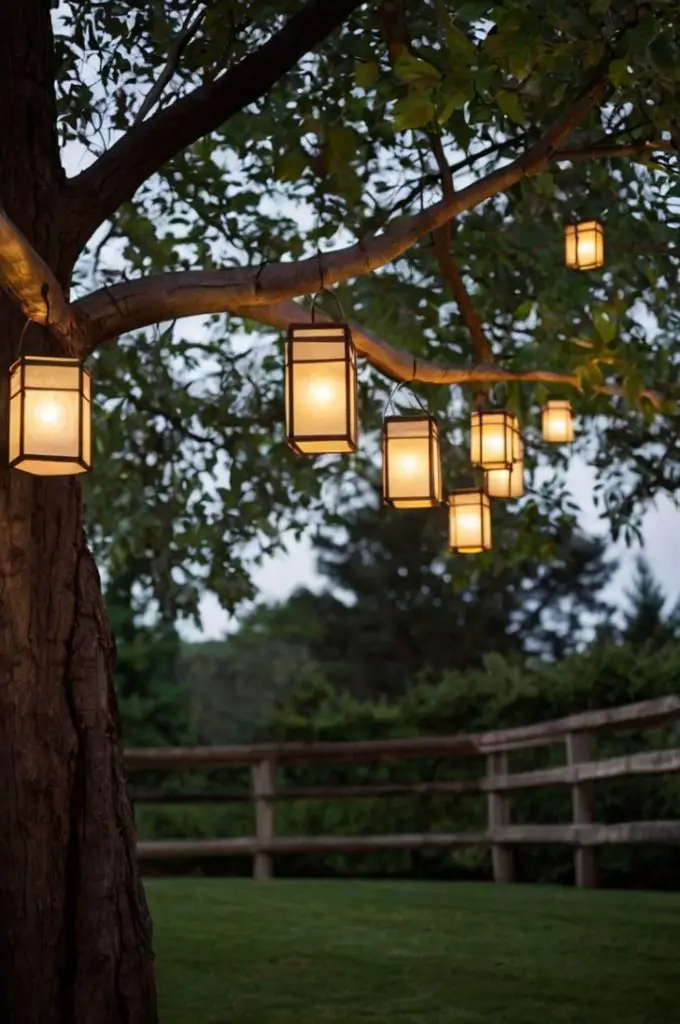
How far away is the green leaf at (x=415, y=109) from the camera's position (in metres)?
4.60

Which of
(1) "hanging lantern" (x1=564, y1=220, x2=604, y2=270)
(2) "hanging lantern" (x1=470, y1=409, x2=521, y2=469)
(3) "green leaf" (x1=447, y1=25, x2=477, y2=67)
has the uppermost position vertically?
(1) "hanging lantern" (x1=564, y1=220, x2=604, y2=270)

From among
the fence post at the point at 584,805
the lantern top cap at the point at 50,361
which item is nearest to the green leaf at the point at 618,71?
the lantern top cap at the point at 50,361

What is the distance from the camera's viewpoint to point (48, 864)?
4.34m

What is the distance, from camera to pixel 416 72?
455 cm

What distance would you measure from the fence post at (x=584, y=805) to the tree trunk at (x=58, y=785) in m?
4.99

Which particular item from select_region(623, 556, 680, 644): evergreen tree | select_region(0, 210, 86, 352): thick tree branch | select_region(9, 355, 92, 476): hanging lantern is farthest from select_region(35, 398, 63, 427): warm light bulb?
select_region(623, 556, 680, 644): evergreen tree

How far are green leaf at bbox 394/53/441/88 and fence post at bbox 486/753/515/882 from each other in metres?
6.47

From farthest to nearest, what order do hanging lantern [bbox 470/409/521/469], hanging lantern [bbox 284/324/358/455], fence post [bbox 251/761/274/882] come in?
fence post [bbox 251/761/274/882]
hanging lantern [bbox 470/409/521/469]
hanging lantern [bbox 284/324/358/455]

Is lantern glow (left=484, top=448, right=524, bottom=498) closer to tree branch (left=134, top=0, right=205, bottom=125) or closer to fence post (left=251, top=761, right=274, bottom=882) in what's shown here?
tree branch (left=134, top=0, right=205, bottom=125)

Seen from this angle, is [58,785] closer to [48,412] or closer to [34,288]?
[48,412]

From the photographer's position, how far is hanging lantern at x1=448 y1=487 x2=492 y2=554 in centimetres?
709

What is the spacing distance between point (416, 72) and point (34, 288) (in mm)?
1367

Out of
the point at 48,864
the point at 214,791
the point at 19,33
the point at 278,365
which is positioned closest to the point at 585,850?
the point at 278,365

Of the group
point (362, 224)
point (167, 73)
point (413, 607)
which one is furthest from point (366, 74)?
point (413, 607)
